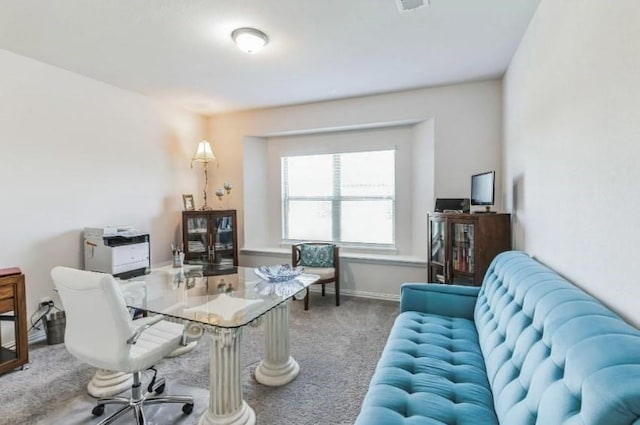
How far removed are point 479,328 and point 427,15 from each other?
214 cm

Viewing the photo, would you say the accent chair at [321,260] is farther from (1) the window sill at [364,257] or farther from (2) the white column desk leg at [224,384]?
(2) the white column desk leg at [224,384]

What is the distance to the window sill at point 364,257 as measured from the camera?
13.3 ft

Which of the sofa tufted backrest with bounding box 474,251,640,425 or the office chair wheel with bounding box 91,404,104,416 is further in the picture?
the office chair wheel with bounding box 91,404,104,416

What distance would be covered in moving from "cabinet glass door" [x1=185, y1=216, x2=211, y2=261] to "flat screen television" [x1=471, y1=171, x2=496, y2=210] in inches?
132

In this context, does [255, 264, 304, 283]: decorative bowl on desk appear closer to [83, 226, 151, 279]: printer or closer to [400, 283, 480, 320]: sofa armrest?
[400, 283, 480, 320]: sofa armrest

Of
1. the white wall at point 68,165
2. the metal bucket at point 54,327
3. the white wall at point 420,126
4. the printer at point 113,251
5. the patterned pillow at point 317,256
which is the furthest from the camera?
the patterned pillow at point 317,256

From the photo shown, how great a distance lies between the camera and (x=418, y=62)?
3.10 meters

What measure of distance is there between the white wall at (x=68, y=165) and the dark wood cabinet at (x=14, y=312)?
434mm

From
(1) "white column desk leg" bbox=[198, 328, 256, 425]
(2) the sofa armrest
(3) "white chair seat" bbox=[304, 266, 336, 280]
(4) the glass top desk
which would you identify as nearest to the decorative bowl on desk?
(4) the glass top desk

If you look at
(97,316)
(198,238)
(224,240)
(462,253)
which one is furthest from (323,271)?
(97,316)

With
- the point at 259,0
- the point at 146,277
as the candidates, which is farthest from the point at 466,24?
the point at 146,277

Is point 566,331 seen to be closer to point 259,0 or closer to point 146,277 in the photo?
point 259,0

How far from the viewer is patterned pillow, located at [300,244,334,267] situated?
4191 mm

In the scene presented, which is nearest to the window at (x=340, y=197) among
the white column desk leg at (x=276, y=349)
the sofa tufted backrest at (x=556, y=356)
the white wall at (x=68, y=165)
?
the white wall at (x=68, y=165)
